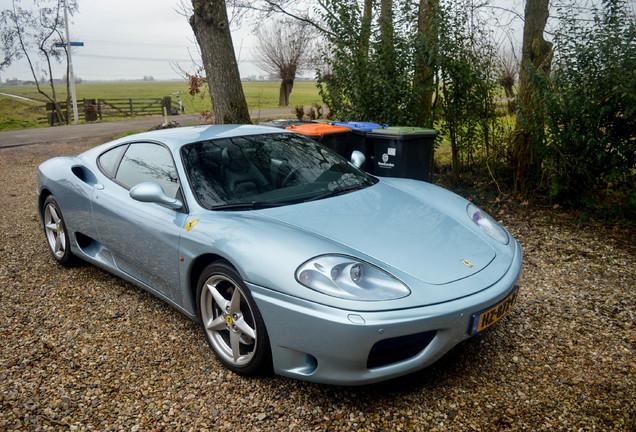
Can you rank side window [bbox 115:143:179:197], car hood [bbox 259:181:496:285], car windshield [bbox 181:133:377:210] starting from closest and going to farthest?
car hood [bbox 259:181:496:285] < car windshield [bbox 181:133:377:210] < side window [bbox 115:143:179:197]

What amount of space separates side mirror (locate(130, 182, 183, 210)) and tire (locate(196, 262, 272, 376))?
0.50 m

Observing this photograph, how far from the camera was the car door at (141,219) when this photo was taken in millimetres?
3061

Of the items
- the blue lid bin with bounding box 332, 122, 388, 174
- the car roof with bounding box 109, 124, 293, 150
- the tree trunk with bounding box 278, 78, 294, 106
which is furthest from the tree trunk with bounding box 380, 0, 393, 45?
the tree trunk with bounding box 278, 78, 294, 106

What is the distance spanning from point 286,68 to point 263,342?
105 feet

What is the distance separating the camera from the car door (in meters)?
3.06

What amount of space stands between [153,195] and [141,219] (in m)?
0.42

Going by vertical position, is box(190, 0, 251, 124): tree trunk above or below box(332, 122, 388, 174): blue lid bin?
above

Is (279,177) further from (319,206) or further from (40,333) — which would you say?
(40,333)

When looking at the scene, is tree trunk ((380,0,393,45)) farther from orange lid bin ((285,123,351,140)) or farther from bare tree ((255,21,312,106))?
bare tree ((255,21,312,106))

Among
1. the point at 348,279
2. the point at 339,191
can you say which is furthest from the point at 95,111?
the point at 348,279

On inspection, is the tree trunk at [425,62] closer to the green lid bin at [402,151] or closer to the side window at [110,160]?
the green lid bin at [402,151]

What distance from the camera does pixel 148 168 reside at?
138 inches

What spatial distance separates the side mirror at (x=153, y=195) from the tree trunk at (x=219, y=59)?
4744 millimetres

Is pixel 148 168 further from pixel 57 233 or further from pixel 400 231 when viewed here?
pixel 400 231
